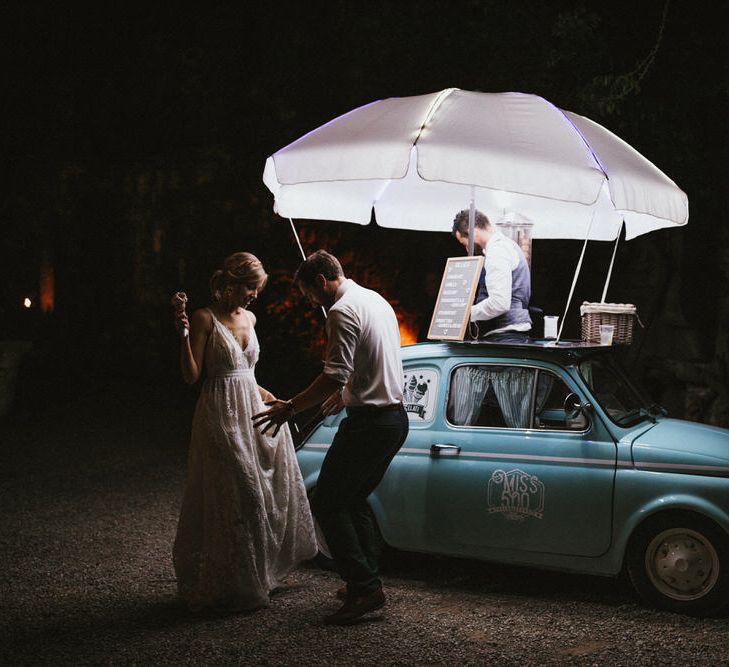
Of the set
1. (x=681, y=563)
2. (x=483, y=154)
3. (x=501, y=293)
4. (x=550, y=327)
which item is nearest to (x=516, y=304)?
(x=501, y=293)

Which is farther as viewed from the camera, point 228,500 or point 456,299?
point 456,299

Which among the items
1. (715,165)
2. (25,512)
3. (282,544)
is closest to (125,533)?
(25,512)

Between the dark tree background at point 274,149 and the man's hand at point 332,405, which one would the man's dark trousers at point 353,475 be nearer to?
the man's hand at point 332,405

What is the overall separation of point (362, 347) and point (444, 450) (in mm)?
1155

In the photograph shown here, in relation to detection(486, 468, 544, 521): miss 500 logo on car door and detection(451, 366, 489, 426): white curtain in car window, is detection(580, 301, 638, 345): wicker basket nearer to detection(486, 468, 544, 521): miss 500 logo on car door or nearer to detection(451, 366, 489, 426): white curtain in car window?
detection(451, 366, 489, 426): white curtain in car window

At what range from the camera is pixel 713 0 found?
1130cm

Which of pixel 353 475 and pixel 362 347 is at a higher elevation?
pixel 362 347

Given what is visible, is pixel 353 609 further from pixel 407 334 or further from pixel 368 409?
pixel 407 334

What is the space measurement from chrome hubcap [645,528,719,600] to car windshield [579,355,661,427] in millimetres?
786

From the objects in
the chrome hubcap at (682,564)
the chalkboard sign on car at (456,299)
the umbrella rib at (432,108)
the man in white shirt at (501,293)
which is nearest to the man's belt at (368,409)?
the chalkboard sign on car at (456,299)

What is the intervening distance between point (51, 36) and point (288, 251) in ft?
25.6

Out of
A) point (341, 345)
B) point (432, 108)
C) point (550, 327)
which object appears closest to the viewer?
point (341, 345)

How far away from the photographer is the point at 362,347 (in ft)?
15.7

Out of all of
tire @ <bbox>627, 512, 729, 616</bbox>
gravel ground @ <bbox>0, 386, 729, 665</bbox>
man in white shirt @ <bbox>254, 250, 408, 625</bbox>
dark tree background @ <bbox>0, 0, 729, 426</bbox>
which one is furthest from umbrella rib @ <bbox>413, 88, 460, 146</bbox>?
dark tree background @ <bbox>0, 0, 729, 426</bbox>
